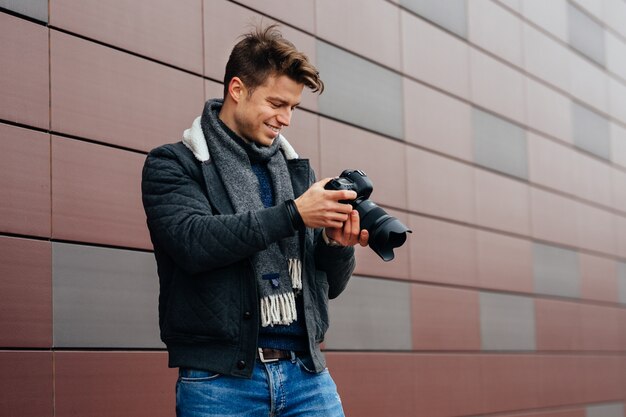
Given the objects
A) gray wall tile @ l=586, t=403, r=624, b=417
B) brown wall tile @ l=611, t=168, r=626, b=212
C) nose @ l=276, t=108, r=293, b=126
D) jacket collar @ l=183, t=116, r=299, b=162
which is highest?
brown wall tile @ l=611, t=168, r=626, b=212

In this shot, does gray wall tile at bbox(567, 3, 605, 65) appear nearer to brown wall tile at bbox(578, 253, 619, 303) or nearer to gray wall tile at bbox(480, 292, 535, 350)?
brown wall tile at bbox(578, 253, 619, 303)

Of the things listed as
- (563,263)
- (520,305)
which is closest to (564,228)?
(563,263)

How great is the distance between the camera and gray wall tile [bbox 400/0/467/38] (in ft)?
23.8

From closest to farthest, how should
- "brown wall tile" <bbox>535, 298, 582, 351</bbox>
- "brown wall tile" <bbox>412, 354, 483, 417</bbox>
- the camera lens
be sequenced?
the camera lens, "brown wall tile" <bbox>412, 354, 483, 417</bbox>, "brown wall tile" <bbox>535, 298, 582, 351</bbox>

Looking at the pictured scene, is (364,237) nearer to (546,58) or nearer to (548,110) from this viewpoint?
(548,110)

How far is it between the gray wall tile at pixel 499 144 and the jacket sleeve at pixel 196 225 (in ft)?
18.2

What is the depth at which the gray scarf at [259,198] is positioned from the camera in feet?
8.28

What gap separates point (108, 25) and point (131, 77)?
0.26m

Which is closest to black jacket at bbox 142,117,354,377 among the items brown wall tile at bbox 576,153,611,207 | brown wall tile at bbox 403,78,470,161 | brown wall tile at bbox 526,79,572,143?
brown wall tile at bbox 403,78,470,161

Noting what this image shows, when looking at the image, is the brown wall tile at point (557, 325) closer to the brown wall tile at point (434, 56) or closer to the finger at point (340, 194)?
the brown wall tile at point (434, 56)

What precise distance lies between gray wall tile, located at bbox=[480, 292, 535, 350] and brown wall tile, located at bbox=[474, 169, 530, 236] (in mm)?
596

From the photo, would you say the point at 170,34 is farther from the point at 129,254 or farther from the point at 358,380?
the point at 358,380

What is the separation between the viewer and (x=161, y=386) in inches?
177

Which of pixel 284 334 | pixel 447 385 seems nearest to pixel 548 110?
pixel 447 385
